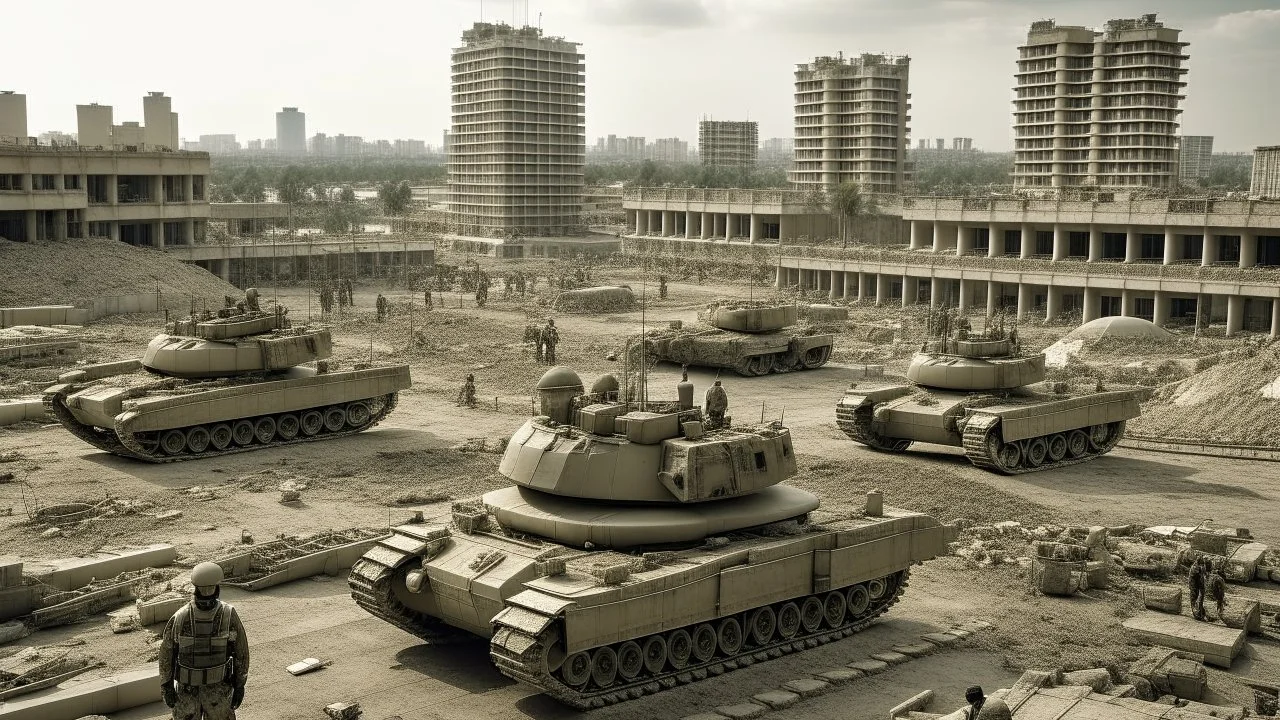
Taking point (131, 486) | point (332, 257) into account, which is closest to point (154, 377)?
point (131, 486)

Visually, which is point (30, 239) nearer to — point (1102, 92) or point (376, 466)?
point (376, 466)

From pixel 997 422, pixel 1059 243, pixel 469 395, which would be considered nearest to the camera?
pixel 997 422

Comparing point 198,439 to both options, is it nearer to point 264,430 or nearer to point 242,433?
point 242,433

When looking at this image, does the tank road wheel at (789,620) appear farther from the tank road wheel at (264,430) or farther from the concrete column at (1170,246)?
the concrete column at (1170,246)

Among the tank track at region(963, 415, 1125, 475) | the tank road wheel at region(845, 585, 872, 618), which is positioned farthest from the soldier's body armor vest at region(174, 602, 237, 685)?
the tank track at region(963, 415, 1125, 475)

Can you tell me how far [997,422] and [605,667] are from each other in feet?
46.1

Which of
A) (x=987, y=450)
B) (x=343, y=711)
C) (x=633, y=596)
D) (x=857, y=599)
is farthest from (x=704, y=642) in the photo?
(x=987, y=450)

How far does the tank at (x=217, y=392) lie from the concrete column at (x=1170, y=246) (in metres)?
37.1

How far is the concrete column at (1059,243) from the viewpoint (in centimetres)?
5874

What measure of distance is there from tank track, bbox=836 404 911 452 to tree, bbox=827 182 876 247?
45908 mm

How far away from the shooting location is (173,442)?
26.9m

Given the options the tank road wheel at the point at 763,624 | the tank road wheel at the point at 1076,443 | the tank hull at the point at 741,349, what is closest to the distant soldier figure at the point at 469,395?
the tank hull at the point at 741,349

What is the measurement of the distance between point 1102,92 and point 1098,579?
68.7 metres

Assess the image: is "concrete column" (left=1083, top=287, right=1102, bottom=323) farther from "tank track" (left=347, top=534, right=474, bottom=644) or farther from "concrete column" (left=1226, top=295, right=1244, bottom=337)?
"tank track" (left=347, top=534, right=474, bottom=644)
